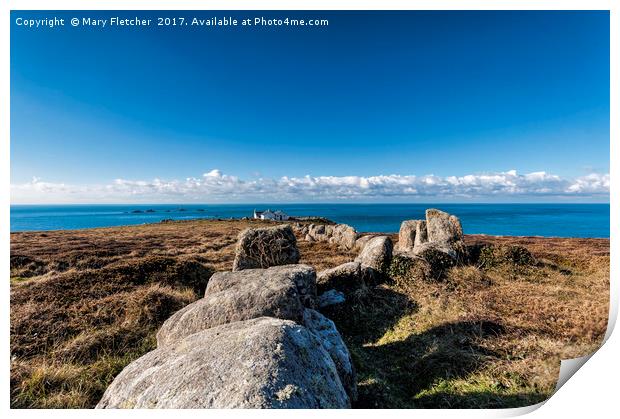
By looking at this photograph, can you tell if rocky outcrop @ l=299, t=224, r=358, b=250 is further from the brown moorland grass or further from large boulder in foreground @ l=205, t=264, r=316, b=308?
large boulder in foreground @ l=205, t=264, r=316, b=308

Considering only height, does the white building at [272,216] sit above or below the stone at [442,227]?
below

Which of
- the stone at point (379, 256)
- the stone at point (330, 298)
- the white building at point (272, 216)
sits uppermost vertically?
the stone at point (379, 256)

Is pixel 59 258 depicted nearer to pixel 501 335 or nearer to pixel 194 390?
pixel 194 390

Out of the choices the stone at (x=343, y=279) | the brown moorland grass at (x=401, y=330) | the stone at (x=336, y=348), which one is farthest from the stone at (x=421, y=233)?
the stone at (x=336, y=348)

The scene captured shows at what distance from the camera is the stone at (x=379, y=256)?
945 centimetres

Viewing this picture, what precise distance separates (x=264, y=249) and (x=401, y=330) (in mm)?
5275

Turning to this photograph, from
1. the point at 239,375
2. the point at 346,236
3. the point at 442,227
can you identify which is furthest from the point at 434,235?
the point at 239,375

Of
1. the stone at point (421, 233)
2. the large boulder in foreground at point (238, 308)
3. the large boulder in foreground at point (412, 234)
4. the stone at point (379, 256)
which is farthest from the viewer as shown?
the large boulder in foreground at point (412, 234)

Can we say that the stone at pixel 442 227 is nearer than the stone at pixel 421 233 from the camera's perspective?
Yes

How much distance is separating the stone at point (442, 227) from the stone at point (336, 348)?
876cm

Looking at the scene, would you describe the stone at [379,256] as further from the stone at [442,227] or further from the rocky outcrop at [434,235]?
the stone at [442,227]

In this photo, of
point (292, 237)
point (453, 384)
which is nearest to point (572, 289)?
point (453, 384)

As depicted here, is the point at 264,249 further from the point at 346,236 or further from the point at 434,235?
the point at 346,236

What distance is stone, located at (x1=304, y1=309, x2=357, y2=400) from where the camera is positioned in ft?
12.6
